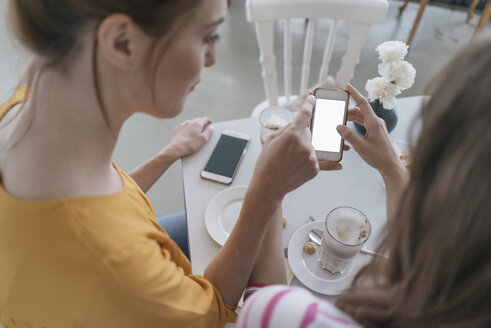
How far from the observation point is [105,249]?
1.60 ft

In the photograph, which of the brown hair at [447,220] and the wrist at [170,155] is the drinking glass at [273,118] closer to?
the wrist at [170,155]

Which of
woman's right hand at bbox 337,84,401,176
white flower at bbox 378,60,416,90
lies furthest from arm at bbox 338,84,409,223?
white flower at bbox 378,60,416,90

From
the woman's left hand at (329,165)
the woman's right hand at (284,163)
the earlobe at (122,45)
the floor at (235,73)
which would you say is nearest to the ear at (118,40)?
the earlobe at (122,45)

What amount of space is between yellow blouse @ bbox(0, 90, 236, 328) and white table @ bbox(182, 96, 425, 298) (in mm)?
240

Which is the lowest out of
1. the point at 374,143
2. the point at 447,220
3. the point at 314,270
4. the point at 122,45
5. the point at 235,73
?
the point at 235,73

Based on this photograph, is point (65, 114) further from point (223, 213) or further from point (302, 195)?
Result: point (302, 195)

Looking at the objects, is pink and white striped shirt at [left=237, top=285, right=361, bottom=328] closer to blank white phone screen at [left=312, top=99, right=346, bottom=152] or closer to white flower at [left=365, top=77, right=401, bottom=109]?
blank white phone screen at [left=312, top=99, right=346, bottom=152]

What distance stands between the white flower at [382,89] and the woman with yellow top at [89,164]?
A: 494 millimetres

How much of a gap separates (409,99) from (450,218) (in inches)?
33.9

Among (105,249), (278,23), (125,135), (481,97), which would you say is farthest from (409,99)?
(278,23)

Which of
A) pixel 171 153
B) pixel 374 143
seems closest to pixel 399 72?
pixel 374 143

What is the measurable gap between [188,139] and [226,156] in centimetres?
13

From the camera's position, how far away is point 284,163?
688 mm

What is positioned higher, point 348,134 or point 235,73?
point 348,134
